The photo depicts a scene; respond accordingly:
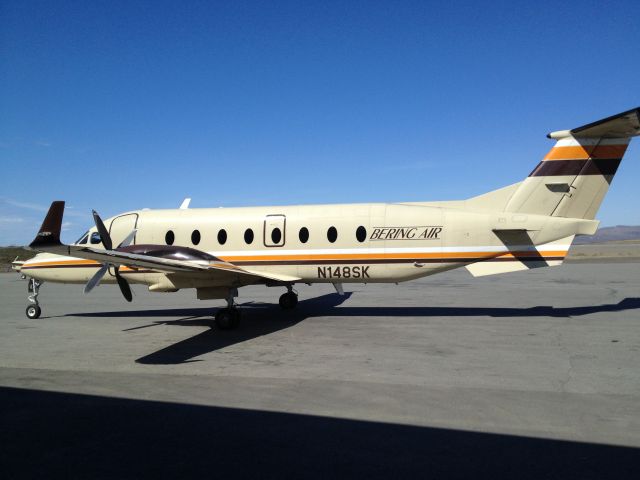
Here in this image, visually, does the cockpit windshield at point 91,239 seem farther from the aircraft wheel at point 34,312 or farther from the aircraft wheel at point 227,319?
the aircraft wheel at point 227,319

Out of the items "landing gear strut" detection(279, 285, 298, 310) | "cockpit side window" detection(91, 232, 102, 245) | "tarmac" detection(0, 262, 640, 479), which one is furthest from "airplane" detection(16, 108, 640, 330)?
"landing gear strut" detection(279, 285, 298, 310)

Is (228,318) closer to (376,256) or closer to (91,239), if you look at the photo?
(376,256)

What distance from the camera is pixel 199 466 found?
175 inches

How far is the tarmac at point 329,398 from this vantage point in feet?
14.8

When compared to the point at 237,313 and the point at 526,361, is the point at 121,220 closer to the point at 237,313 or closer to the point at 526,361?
the point at 237,313

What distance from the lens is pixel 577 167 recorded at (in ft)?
39.8

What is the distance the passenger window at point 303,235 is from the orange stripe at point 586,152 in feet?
23.2

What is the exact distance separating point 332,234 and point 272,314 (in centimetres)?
375

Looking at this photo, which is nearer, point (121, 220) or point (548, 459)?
point (548, 459)

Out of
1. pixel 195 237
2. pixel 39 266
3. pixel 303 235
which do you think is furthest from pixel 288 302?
pixel 39 266

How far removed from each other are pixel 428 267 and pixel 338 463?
8825 mm

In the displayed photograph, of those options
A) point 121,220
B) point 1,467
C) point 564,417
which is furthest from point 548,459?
point 121,220

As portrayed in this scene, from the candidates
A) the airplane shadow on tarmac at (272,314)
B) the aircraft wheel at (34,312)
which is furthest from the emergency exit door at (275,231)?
the aircraft wheel at (34,312)

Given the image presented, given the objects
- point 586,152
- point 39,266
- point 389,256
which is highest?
point 586,152
